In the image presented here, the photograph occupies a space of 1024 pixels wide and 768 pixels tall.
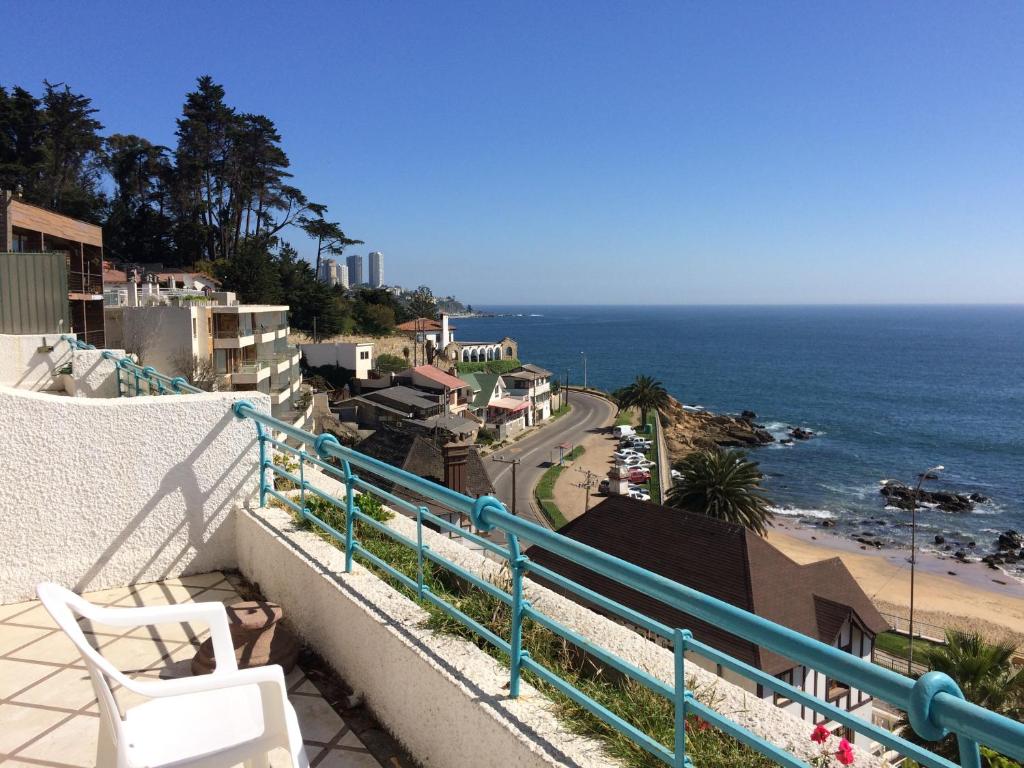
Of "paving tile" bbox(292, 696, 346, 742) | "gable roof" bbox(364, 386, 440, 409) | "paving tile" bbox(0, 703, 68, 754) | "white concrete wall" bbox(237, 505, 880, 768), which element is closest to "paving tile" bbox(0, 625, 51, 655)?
"paving tile" bbox(0, 703, 68, 754)

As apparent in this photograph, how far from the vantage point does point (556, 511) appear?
35844 mm

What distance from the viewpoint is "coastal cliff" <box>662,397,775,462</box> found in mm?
60562

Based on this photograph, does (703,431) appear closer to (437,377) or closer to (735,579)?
(437,377)

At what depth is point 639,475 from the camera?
140ft

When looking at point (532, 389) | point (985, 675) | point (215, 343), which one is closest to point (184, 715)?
point (985, 675)

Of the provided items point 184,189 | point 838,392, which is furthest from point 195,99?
point 838,392

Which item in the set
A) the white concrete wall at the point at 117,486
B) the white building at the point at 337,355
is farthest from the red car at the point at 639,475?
the white concrete wall at the point at 117,486

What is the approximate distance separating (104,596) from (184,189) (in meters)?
52.5

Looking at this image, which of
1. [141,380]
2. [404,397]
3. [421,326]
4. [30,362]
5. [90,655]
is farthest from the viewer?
[421,326]

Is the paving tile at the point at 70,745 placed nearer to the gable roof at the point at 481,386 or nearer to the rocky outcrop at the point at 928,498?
the rocky outcrop at the point at 928,498

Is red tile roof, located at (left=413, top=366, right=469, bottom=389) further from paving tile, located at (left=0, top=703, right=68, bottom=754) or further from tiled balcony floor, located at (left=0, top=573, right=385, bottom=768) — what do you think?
paving tile, located at (left=0, top=703, right=68, bottom=754)

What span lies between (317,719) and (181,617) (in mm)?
1101

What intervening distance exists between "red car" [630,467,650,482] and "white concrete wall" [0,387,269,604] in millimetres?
38044

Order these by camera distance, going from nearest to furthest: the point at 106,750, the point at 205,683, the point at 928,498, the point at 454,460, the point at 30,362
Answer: the point at 205,683, the point at 106,750, the point at 30,362, the point at 454,460, the point at 928,498
